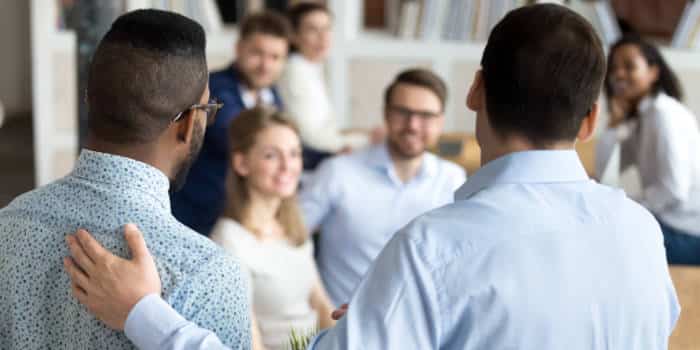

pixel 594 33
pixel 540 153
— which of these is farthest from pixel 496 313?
pixel 594 33

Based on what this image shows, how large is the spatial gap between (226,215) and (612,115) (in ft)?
6.42

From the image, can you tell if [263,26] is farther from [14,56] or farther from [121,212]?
[14,56]

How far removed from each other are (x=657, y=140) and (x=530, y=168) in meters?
2.83

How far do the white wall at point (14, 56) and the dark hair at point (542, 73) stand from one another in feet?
22.8

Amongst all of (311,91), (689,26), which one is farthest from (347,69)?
(689,26)

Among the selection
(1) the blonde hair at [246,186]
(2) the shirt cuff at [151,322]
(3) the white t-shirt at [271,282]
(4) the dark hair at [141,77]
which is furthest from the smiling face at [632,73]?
(2) the shirt cuff at [151,322]

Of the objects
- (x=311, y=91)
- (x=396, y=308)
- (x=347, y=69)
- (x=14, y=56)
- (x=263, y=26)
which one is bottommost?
(x=14, y=56)

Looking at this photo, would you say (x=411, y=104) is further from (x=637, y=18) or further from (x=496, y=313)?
(x=637, y=18)

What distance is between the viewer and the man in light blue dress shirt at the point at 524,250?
1216 millimetres

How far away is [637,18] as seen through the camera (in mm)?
5938

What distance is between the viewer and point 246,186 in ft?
9.70

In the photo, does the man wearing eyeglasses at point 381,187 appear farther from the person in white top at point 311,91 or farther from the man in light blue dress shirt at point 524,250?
the man in light blue dress shirt at point 524,250

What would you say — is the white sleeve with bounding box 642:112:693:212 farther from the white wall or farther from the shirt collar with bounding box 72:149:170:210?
the white wall

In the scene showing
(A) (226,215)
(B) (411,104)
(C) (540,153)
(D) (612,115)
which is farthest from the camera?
(D) (612,115)
